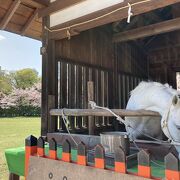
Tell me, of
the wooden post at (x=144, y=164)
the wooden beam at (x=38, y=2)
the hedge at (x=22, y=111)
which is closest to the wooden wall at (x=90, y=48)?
the wooden beam at (x=38, y=2)

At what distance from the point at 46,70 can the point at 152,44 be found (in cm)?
360

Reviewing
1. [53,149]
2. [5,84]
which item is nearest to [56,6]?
[53,149]

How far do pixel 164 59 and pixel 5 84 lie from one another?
26.5 metres

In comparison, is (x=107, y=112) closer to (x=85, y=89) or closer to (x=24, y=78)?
(x=85, y=89)

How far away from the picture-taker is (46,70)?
3125 mm

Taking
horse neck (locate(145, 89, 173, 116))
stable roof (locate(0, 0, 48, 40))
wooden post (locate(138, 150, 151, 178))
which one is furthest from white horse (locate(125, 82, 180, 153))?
stable roof (locate(0, 0, 48, 40))

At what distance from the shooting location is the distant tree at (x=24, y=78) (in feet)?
106

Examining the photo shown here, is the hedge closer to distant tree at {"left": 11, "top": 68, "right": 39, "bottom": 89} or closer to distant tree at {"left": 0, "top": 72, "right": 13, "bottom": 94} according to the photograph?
distant tree at {"left": 0, "top": 72, "right": 13, "bottom": 94}

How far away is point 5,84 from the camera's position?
2947 centimetres

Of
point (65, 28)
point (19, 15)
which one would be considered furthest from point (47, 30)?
point (19, 15)

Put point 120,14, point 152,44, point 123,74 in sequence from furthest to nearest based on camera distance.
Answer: point 152,44 < point 123,74 < point 120,14

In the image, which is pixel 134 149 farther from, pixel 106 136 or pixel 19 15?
pixel 19 15

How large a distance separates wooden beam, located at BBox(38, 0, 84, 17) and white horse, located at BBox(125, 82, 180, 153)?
4.30ft

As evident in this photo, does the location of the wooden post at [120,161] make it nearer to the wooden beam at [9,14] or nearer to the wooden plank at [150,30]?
the wooden beam at [9,14]
